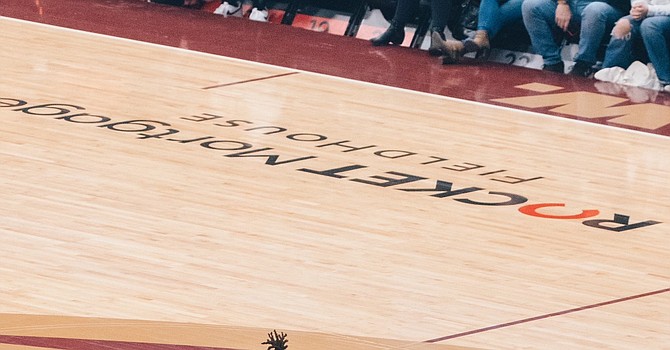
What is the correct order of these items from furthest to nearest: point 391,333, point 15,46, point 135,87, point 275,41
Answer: point 275,41
point 15,46
point 135,87
point 391,333

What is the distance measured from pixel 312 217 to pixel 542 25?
4.76 metres

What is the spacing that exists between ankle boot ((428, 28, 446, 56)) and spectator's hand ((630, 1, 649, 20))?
4.43 feet

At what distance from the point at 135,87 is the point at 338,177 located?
2170mm

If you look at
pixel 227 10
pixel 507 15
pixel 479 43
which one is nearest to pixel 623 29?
pixel 507 15

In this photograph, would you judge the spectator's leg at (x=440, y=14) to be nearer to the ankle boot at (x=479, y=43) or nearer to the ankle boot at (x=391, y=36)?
the ankle boot at (x=479, y=43)

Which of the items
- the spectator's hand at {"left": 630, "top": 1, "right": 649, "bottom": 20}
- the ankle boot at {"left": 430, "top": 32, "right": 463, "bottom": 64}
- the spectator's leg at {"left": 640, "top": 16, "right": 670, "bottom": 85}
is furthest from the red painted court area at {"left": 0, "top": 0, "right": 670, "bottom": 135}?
the spectator's hand at {"left": 630, "top": 1, "right": 649, "bottom": 20}

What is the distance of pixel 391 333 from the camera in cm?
377

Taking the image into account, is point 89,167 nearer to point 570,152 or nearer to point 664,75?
point 570,152

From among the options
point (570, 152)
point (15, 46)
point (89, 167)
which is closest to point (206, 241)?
point (89, 167)

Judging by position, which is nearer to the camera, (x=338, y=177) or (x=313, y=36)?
(x=338, y=177)

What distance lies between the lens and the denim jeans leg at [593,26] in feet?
30.3

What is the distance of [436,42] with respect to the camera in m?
9.62

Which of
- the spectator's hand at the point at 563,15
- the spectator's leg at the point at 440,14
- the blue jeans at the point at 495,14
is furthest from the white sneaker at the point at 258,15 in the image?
the spectator's hand at the point at 563,15

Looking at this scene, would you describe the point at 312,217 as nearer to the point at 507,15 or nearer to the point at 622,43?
the point at 622,43
